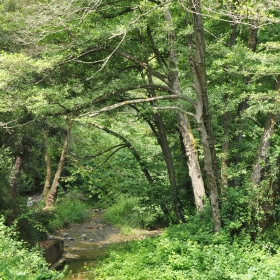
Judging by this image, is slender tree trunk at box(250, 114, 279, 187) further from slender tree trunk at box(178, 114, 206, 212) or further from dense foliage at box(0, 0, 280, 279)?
slender tree trunk at box(178, 114, 206, 212)

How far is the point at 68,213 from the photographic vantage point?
16.3m

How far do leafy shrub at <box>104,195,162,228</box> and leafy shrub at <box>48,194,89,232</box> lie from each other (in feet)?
3.97

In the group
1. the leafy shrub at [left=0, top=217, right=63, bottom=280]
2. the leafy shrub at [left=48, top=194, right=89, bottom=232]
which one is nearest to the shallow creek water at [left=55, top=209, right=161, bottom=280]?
the leafy shrub at [left=48, top=194, right=89, bottom=232]

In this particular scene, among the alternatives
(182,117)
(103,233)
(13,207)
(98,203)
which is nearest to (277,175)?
(182,117)

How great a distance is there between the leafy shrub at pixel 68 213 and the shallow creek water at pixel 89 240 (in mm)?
260

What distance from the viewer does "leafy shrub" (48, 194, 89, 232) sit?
50.2 feet

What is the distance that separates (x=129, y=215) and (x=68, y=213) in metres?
2.62

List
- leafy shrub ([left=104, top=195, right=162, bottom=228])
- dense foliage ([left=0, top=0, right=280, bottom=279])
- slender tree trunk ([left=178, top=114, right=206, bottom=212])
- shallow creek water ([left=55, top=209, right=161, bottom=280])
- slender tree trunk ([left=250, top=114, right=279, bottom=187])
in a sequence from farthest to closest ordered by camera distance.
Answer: leafy shrub ([left=104, top=195, right=162, bottom=228]) → shallow creek water ([left=55, top=209, right=161, bottom=280]) → slender tree trunk ([left=178, top=114, right=206, bottom=212]) → slender tree trunk ([left=250, top=114, right=279, bottom=187]) → dense foliage ([left=0, top=0, right=280, bottom=279])

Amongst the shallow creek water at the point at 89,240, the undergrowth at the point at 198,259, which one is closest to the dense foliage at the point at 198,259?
the undergrowth at the point at 198,259

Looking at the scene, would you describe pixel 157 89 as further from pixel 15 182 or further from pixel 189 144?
pixel 15 182

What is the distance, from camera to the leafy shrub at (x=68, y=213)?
1530 cm

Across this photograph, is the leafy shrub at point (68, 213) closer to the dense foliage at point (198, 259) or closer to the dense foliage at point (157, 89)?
the dense foliage at point (157, 89)

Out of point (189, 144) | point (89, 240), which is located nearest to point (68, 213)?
point (89, 240)

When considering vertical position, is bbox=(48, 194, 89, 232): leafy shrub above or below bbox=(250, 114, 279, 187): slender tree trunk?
below
